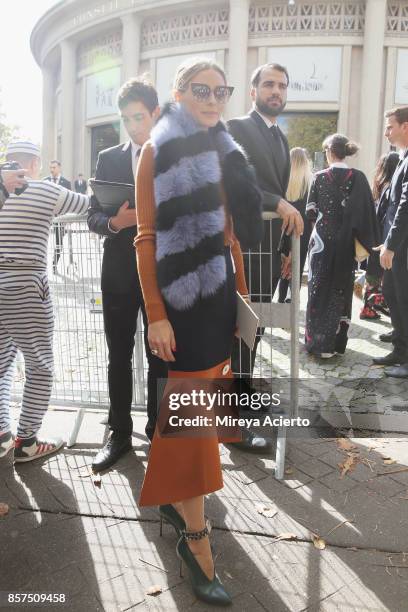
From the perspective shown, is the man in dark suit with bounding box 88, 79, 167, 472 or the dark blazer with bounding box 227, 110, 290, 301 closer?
the man in dark suit with bounding box 88, 79, 167, 472

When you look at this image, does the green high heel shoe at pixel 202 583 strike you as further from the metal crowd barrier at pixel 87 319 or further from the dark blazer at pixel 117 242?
the dark blazer at pixel 117 242

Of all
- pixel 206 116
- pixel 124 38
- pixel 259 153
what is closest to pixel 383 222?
pixel 259 153

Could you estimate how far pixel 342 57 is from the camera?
2433cm

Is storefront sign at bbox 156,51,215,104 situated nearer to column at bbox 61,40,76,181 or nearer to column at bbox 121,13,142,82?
column at bbox 121,13,142,82

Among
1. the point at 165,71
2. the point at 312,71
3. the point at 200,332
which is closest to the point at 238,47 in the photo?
the point at 312,71

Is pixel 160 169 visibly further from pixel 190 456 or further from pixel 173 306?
pixel 190 456

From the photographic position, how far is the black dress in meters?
5.38

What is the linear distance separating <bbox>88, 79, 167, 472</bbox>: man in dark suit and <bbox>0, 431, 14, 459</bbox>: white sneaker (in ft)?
2.08

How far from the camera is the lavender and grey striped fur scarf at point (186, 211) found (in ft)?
6.61

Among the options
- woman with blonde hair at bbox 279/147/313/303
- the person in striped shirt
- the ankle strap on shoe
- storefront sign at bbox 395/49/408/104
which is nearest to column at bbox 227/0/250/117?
storefront sign at bbox 395/49/408/104

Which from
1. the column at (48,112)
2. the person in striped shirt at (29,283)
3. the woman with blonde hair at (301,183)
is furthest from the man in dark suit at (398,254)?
the column at (48,112)

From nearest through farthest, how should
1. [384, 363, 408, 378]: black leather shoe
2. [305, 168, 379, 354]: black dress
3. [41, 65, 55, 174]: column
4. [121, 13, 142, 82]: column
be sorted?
[384, 363, 408, 378]: black leather shoe
[305, 168, 379, 354]: black dress
[121, 13, 142, 82]: column
[41, 65, 55, 174]: column

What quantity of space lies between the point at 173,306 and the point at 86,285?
180 cm

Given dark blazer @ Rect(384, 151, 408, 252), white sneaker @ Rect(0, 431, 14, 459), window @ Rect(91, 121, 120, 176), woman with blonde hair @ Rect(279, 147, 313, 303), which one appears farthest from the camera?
window @ Rect(91, 121, 120, 176)
